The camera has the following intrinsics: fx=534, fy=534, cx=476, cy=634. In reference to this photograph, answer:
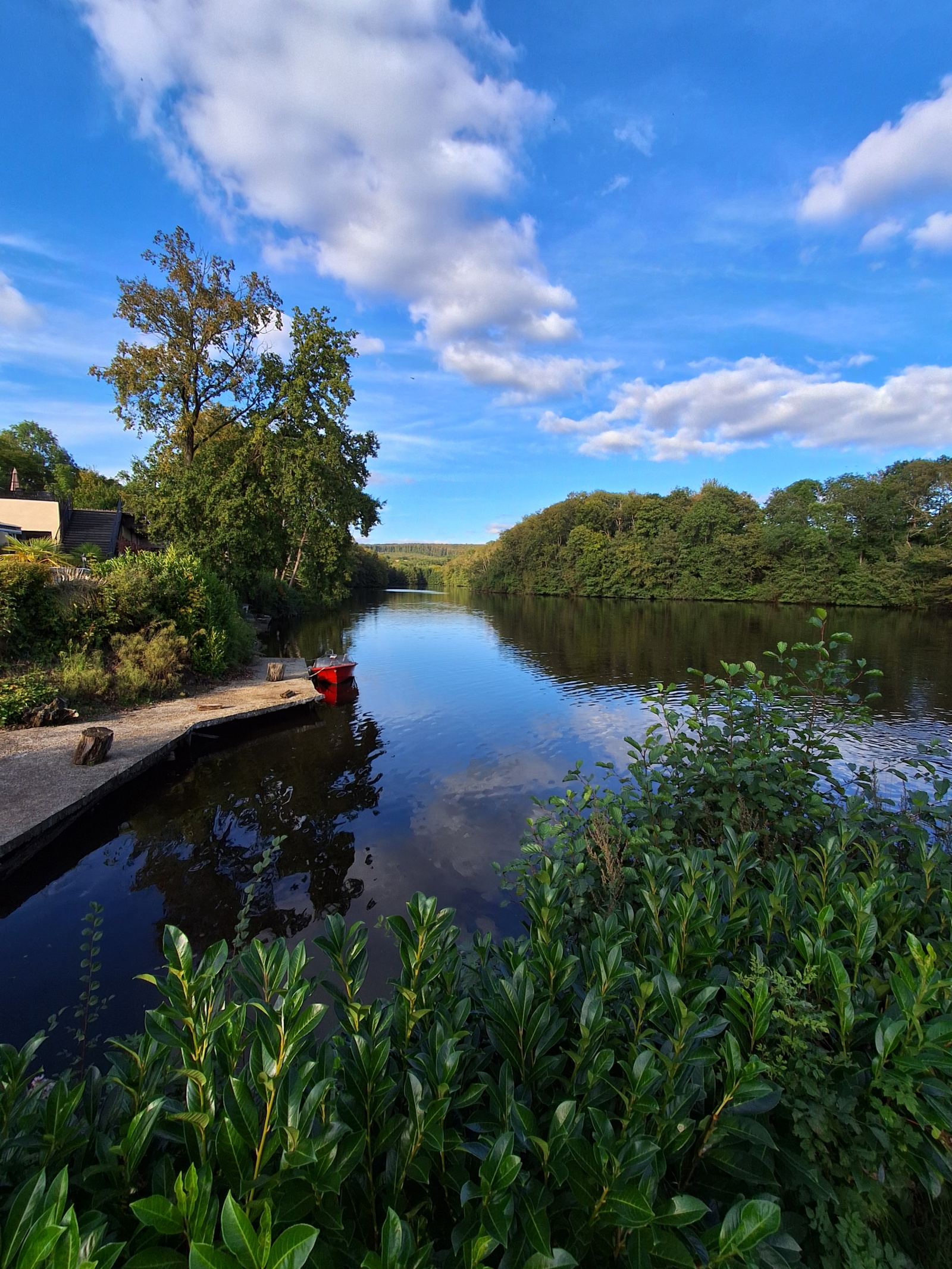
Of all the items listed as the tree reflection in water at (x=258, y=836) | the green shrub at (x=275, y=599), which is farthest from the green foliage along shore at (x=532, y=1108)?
the green shrub at (x=275, y=599)

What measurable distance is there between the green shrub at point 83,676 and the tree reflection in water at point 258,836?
334 cm

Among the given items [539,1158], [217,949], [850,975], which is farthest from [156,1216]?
[850,975]

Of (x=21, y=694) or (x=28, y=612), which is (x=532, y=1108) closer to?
(x=21, y=694)

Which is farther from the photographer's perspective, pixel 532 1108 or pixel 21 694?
pixel 21 694

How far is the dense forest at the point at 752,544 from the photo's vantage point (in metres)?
44.7

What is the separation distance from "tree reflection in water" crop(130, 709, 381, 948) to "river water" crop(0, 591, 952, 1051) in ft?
0.10

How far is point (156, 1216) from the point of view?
80cm

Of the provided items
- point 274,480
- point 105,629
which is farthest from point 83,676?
point 274,480

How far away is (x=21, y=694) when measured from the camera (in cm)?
1014

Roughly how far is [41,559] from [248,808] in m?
8.79

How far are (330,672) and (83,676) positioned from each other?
6014 mm

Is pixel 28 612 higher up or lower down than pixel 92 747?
higher up

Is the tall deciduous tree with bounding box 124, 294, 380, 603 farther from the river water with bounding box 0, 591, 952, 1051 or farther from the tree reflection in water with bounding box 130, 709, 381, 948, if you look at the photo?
the tree reflection in water with bounding box 130, 709, 381, 948

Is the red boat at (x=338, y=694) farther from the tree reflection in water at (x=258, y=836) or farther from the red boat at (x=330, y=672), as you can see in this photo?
the tree reflection in water at (x=258, y=836)
